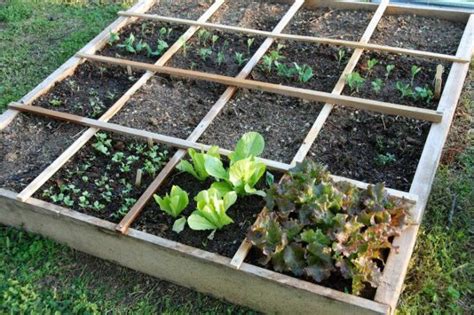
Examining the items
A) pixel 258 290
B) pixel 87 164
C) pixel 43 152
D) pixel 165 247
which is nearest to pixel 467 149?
pixel 258 290

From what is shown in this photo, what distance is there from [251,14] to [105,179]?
2110 millimetres

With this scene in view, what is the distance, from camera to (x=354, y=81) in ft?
12.6

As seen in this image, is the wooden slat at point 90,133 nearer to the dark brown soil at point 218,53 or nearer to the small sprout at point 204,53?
the dark brown soil at point 218,53

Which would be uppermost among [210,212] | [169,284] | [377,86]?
[377,86]

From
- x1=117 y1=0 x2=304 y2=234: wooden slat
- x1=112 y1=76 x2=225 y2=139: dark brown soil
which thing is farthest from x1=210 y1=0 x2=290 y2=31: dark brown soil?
x1=112 y1=76 x2=225 y2=139: dark brown soil

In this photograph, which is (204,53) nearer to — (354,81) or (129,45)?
(129,45)

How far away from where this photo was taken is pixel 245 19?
4781mm

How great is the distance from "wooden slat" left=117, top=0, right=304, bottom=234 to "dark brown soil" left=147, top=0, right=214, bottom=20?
740 mm

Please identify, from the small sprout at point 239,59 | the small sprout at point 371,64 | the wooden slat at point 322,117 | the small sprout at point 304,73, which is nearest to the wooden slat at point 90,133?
the small sprout at point 239,59

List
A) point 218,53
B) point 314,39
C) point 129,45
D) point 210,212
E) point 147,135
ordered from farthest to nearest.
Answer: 1. point 129,45
2. point 218,53
3. point 314,39
4. point 147,135
5. point 210,212

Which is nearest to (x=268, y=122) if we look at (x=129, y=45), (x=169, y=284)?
(x=169, y=284)

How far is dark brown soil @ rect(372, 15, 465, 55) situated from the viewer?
4.31 meters

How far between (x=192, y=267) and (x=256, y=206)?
48 cm

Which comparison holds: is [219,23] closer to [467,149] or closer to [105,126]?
[105,126]
